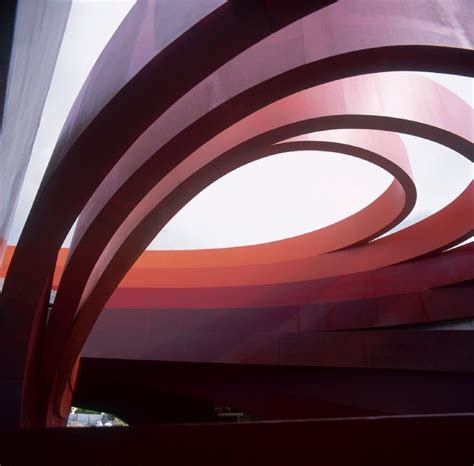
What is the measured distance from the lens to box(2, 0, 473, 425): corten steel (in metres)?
5.21

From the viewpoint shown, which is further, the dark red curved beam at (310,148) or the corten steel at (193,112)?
the dark red curved beam at (310,148)

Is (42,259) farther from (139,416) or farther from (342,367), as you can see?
(139,416)

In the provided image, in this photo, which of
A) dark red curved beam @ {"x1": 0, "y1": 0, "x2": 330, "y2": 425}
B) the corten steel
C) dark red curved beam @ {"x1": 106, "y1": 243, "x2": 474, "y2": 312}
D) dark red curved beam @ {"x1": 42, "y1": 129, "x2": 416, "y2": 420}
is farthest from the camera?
dark red curved beam @ {"x1": 106, "y1": 243, "x2": 474, "y2": 312}

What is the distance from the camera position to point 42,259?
24.4 feet

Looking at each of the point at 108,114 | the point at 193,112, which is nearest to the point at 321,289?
the point at 193,112

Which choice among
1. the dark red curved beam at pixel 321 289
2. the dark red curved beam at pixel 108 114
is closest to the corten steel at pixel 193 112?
the dark red curved beam at pixel 108 114

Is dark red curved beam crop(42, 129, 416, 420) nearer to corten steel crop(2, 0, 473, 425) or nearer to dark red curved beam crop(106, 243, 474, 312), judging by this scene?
corten steel crop(2, 0, 473, 425)

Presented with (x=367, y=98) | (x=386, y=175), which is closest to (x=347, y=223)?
(x=386, y=175)

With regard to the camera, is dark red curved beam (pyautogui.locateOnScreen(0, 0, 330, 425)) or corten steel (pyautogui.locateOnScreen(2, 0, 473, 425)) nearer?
dark red curved beam (pyautogui.locateOnScreen(0, 0, 330, 425))

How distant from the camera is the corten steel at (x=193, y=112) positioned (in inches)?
205

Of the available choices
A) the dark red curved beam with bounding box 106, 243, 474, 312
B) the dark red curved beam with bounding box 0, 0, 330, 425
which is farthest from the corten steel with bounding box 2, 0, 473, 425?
the dark red curved beam with bounding box 106, 243, 474, 312

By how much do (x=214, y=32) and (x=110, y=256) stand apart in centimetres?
640

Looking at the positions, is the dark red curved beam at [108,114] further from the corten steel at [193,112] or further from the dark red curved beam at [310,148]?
the dark red curved beam at [310,148]

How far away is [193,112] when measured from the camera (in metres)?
6.48
